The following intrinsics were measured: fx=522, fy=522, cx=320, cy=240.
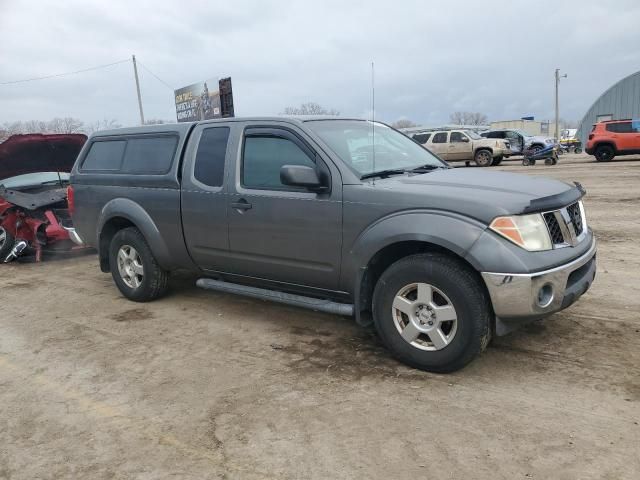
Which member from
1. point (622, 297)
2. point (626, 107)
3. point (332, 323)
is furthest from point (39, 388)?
point (626, 107)

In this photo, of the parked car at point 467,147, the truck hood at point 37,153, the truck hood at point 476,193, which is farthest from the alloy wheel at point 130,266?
the parked car at point 467,147

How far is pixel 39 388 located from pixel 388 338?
8.25ft

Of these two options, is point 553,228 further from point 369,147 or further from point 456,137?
point 456,137

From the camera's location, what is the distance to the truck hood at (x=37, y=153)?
8.12 meters

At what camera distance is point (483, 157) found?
23.3 m

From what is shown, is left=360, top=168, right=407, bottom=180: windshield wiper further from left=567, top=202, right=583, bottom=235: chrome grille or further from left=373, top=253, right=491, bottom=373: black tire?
left=567, top=202, right=583, bottom=235: chrome grille

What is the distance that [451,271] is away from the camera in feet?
11.1

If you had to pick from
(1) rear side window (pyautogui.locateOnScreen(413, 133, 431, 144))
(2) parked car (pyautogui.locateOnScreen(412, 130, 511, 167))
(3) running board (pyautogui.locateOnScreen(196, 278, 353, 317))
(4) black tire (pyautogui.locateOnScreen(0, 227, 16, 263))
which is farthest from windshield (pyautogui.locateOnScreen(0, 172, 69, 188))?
(1) rear side window (pyautogui.locateOnScreen(413, 133, 431, 144))

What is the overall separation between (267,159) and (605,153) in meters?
22.1

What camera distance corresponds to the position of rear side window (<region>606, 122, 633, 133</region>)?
844 inches

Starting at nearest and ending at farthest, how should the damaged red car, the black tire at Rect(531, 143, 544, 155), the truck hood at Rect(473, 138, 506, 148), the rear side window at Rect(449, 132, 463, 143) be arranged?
1. the damaged red car
2. the truck hood at Rect(473, 138, 506, 148)
3. the rear side window at Rect(449, 132, 463, 143)
4. the black tire at Rect(531, 143, 544, 155)

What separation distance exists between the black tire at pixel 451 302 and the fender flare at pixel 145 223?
247 cm

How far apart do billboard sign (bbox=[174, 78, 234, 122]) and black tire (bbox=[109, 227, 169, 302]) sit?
25813mm

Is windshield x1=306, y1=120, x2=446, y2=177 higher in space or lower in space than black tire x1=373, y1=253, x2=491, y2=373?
higher
